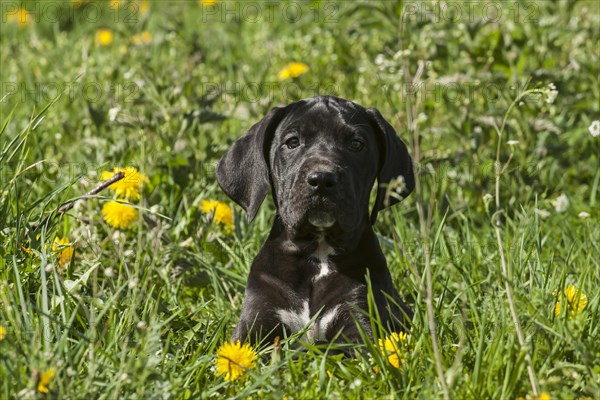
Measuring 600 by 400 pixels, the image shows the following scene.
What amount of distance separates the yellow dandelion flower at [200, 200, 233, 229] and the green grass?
0.25ft

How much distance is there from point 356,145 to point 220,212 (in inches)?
38.0

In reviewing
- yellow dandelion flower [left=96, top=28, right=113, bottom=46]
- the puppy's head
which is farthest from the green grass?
the puppy's head

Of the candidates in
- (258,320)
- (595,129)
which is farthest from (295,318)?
(595,129)

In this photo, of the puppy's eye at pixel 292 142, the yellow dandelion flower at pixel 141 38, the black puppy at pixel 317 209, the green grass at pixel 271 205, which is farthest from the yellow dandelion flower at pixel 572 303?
the yellow dandelion flower at pixel 141 38

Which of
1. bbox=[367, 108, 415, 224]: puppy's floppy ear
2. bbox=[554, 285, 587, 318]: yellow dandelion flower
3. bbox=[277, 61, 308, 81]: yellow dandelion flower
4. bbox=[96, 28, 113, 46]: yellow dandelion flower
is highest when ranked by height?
bbox=[367, 108, 415, 224]: puppy's floppy ear

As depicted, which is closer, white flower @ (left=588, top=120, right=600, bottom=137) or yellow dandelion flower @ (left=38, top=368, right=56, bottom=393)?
yellow dandelion flower @ (left=38, top=368, right=56, bottom=393)

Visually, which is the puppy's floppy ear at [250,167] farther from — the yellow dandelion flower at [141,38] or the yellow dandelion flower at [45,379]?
the yellow dandelion flower at [141,38]

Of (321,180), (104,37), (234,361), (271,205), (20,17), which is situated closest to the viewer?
(234,361)

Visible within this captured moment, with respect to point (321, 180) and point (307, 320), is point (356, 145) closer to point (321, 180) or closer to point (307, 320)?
point (321, 180)

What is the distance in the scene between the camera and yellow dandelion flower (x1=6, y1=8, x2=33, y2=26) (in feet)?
27.9

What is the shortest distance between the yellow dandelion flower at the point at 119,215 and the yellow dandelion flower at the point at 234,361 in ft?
4.76

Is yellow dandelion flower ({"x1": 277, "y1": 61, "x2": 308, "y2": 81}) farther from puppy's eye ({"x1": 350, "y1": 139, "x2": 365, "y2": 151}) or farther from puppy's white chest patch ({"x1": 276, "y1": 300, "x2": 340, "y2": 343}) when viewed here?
puppy's white chest patch ({"x1": 276, "y1": 300, "x2": 340, "y2": 343})

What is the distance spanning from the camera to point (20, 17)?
8.54 meters

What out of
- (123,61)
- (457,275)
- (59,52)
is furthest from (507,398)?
(59,52)
